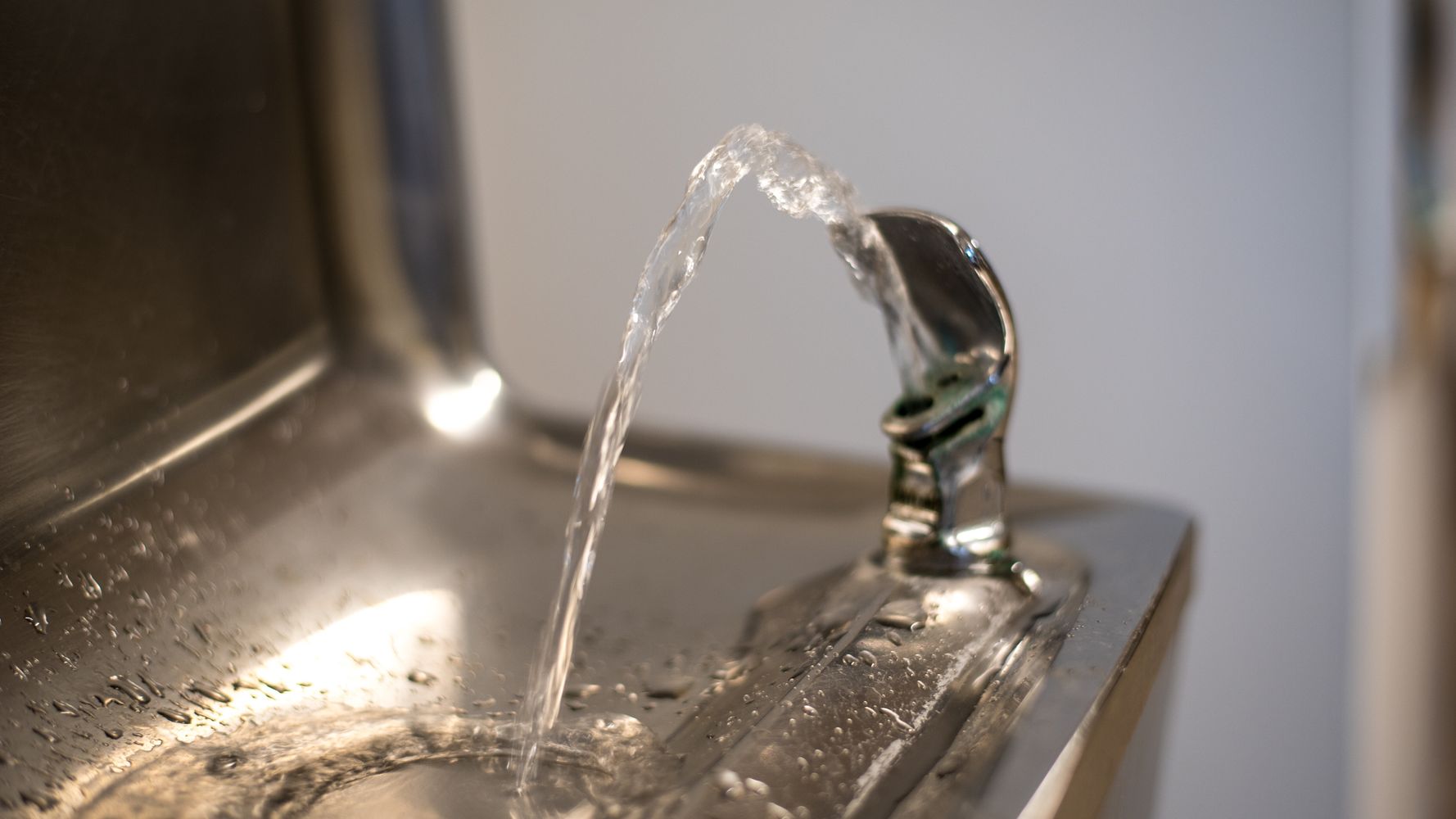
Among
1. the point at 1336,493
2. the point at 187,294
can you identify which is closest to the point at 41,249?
the point at 187,294

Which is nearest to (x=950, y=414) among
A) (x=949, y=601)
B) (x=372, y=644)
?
(x=949, y=601)

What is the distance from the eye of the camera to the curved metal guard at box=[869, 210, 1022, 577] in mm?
397

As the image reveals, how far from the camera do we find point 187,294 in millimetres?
448

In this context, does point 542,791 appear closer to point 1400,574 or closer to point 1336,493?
point 1336,493

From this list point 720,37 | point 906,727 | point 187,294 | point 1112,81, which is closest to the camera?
point 906,727

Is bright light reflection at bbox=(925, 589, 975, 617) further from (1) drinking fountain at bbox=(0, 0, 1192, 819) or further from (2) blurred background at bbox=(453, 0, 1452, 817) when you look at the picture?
(2) blurred background at bbox=(453, 0, 1452, 817)

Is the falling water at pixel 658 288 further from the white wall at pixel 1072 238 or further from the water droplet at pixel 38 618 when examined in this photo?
the white wall at pixel 1072 238

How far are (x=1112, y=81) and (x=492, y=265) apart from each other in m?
0.52

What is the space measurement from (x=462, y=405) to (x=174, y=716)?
0.23 metres

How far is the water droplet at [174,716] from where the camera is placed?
34 centimetres

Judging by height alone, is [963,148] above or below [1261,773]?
above

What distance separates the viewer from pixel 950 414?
16.0 inches

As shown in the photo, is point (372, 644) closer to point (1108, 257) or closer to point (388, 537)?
point (388, 537)

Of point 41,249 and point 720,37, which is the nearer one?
point 41,249
